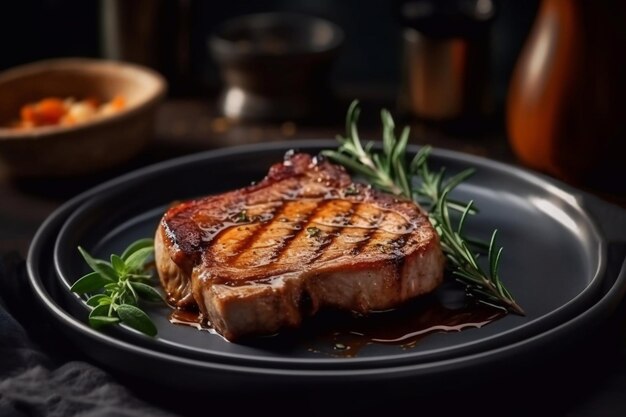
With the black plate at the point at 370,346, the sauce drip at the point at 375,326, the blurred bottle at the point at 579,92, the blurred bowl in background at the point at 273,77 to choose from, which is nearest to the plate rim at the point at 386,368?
the black plate at the point at 370,346

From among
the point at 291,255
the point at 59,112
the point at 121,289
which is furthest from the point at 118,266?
the point at 59,112

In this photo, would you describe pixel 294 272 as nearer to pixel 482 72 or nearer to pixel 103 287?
pixel 103 287

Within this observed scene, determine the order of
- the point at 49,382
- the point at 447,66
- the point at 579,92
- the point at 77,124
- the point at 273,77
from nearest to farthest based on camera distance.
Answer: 1. the point at 49,382
2. the point at 579,92
3. the point at 77,124
4. the point at 447,66
5. the point at 273,77

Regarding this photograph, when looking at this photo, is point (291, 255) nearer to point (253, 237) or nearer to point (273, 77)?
point (253, 237)

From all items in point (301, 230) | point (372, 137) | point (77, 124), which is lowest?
point (372, 137)

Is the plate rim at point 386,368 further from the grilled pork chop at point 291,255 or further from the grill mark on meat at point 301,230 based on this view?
the grill mark on meat at point 301,230

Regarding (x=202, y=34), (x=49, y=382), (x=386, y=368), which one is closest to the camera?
(x=386, y=368)

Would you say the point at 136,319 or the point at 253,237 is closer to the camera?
the point at 136,319
